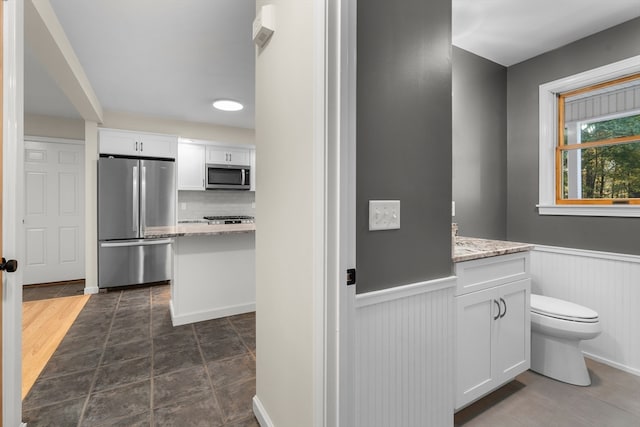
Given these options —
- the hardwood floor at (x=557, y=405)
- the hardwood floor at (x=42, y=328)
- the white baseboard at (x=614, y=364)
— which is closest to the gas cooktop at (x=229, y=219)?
the hardwood floor at (x=42, y=328)

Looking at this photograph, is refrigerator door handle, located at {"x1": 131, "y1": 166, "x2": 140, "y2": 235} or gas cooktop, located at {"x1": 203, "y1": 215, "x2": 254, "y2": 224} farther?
gas cooktop, located at {"x1": 203, "y1": 215, "x2": 254, "y2": 224}

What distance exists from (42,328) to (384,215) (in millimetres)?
3495

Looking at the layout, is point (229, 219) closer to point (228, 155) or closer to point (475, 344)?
point (228, 155)

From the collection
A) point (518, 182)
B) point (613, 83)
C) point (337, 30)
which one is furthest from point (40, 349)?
point (613, 83)

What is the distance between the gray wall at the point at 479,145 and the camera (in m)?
2.58

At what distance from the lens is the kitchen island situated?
9.65 ft

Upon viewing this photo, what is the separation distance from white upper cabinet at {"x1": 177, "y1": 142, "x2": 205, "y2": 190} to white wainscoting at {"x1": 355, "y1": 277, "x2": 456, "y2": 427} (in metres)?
4.41

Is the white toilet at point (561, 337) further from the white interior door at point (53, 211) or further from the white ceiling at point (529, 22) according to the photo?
the white interior door at point (53, 211)

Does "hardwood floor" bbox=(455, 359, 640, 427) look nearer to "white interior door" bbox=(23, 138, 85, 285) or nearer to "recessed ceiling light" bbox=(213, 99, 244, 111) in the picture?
"recessed ceiling light" bbox=(213, 99, 244, 111)

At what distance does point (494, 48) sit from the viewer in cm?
261

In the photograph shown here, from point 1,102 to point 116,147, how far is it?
131 inches

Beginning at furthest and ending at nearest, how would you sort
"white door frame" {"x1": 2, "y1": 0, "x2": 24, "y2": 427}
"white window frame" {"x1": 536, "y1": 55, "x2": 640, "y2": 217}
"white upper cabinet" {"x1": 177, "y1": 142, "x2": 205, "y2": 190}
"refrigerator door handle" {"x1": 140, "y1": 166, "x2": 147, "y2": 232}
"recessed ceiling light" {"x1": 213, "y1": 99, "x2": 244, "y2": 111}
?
"white upper cabinet" {"x1": 177, "y1": 142, "x2": 205, "y2": 190}, "refrigerator door handle" {"x1": 140, "y1": 166, "x2": 147, "y2": 232}, "recessed ceiling light" {"x1": 213, "y1": 99, "x2": 244, "y2": 111}, "white window frame" {"x1": 536, "y1": 55, "x2": 640, "y2": 217}, "white door frame" {"x1": 2, "y1": 0, "x2": 24, "y2": 427}

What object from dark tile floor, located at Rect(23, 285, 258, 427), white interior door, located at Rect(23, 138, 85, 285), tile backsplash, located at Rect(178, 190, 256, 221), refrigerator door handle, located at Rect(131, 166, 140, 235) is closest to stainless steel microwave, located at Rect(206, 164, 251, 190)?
tile backsplash, located at Rect(178, 190, 256, 221)

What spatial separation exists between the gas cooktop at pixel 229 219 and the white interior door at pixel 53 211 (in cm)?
199
